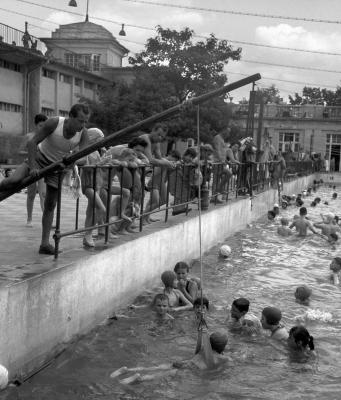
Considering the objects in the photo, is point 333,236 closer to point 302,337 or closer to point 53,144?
point 302,337

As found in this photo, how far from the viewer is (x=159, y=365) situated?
6.07 m

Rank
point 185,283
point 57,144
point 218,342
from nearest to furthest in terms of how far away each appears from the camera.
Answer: point 218,342, point 57,144, point 185,283

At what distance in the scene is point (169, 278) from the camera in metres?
8.03

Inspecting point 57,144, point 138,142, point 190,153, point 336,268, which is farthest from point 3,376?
point 190,153

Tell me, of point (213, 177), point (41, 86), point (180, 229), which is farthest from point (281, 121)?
point (180, 229)

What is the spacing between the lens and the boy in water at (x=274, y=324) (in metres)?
7.17

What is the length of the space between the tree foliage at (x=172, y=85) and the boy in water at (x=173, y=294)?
82.5 feet

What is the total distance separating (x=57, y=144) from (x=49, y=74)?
31590mm

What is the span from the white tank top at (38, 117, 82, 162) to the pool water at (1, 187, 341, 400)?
6.77 feet

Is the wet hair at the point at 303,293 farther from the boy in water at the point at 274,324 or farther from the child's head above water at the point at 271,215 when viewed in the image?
the child's head above water at the point at 271,215

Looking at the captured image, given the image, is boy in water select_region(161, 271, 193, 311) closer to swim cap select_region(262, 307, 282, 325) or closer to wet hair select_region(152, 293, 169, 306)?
wet hair select_region(152, 293, 169, 306)

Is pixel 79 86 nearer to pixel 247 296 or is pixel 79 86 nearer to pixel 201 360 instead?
pixel 247 296

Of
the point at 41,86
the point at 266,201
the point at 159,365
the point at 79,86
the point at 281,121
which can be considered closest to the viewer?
the point at 159,365

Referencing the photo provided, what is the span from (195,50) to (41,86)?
9767 mm
